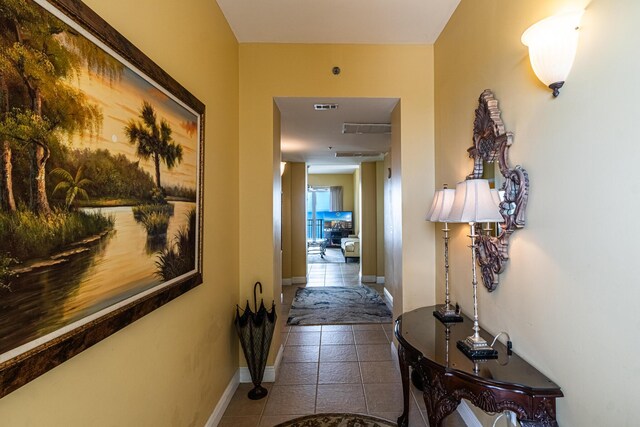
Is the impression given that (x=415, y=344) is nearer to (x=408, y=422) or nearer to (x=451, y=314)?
(x=451, y=314)

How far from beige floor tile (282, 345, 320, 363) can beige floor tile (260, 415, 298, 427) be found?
801 mm

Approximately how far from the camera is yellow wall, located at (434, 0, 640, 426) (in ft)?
3.16

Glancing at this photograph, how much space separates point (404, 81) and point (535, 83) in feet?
4.72

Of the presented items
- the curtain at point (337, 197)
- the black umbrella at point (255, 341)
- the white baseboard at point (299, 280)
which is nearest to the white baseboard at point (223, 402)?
the black umbrella at point (255, 341)

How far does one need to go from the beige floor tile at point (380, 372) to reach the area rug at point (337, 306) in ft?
3.61

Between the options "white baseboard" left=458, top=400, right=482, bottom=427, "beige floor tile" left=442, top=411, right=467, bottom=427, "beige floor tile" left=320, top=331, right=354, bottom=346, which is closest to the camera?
"white baseboard" left=458, top=400, right=482, bottom=427

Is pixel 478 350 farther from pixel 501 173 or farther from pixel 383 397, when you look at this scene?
pixel 383 397

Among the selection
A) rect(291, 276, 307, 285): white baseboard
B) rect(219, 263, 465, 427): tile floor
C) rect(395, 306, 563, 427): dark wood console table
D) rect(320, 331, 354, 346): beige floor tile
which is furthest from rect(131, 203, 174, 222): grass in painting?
rect(291, 276, 307, 285): white baseboard

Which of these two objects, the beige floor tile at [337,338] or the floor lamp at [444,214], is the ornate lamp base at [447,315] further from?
the beige floor tile at [337,338]

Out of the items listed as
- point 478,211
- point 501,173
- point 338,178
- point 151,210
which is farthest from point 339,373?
point 338,178

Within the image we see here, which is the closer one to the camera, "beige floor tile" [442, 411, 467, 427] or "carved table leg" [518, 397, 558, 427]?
"carved table leg" [518, 397, 558, 427]

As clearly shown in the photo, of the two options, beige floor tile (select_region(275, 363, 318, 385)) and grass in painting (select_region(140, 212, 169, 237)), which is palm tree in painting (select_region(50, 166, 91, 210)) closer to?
grass in painting (select_region(140, 212, 169, 237))

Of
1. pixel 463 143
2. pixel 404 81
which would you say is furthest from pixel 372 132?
pixel 463 143

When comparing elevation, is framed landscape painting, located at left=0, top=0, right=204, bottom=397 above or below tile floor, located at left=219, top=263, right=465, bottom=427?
above
